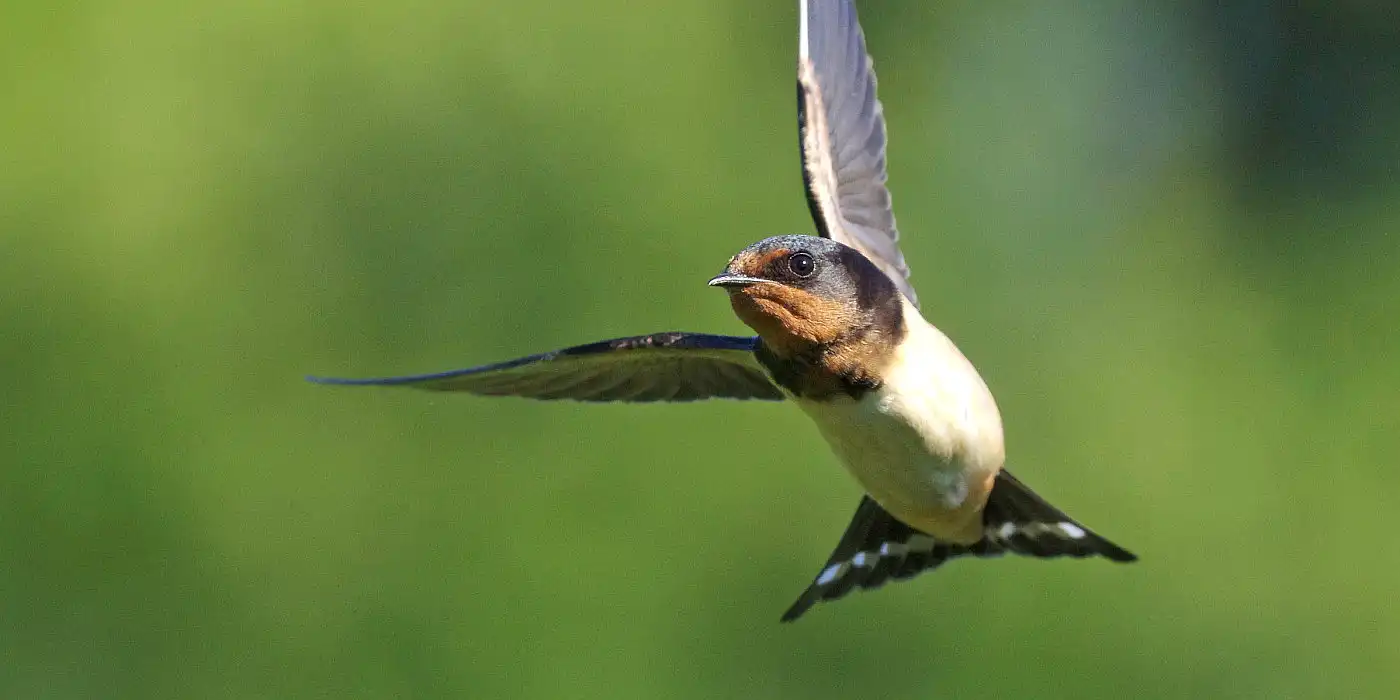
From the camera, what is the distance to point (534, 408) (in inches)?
253

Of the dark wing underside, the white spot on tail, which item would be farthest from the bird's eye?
the white spot on tail

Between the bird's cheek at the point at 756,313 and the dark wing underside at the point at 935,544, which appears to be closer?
the bird's cheek at the point at 756,313

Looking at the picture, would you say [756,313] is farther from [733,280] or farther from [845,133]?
[845,133]

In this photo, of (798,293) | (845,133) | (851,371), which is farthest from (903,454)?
(845,133)

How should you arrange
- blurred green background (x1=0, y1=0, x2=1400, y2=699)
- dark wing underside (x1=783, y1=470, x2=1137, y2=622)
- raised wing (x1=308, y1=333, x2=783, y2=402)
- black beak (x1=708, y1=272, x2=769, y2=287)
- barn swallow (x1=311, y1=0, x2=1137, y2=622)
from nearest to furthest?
black beak (x1=708, y1=272, x2=769, y2=287), barn swallow (x1=311, y1=0, x2=1137, y2=622), raised wing (x1=308, y1=333, x2=783, y2=402), dark wing underside (x1=783, y1=470, x2=1137, y2=622), blurred green background (x1=0, y1=0, x2=1400, y2=699)

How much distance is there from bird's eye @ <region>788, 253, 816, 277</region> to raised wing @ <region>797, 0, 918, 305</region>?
0.61 meters

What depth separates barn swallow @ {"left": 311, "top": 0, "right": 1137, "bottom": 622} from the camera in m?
3.18

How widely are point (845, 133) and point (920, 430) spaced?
1.02 meters

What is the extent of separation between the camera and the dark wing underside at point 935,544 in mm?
3836

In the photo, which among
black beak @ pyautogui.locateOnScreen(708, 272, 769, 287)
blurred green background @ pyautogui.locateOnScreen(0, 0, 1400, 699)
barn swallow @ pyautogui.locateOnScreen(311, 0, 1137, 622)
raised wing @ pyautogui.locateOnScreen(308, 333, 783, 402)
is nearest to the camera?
black beak @ pyautogui.locateOnScreen(708, 272, 769, 287)

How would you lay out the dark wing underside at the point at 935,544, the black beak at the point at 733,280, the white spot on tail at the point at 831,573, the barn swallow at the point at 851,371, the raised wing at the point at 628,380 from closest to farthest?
the black beak at the point at 733,280 → the barn swallow at the point at 851,371 → the raised wing at the point at 628,380 → the dark wing underside at the point at 935,544 → the white spot on tail at the point at 831,573

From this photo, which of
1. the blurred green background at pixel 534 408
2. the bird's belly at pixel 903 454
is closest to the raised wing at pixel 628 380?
the bird's belly at pixel 903 454

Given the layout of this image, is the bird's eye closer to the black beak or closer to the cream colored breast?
the black beak

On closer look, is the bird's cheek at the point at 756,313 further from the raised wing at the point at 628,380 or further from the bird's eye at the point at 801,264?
the raised wing at the point at 628,380
